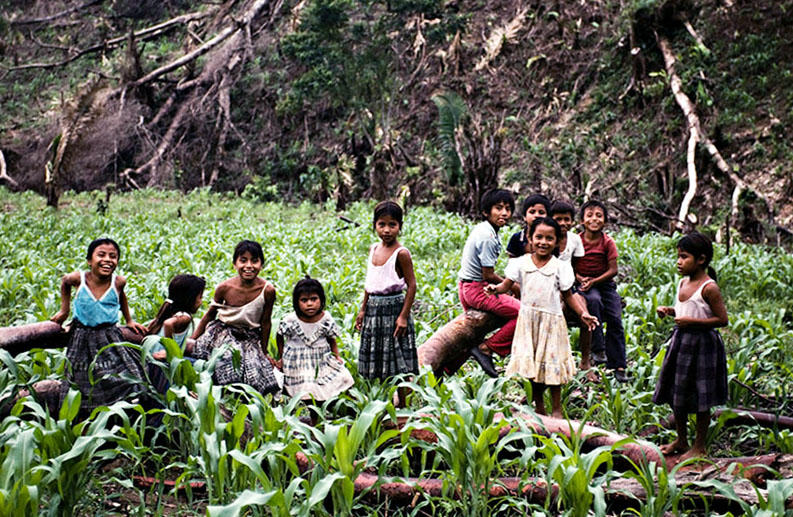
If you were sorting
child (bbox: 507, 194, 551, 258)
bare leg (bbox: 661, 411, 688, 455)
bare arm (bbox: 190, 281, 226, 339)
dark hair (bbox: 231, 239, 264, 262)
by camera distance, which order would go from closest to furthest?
bare leg (bbox: 661, 411, 688, 455) < dark hair (bbox: 231, 239, 264, 262) < bare arm (bbox: 190, 281, 226, 339) < child (bbox: 507, 194, 551, 258)

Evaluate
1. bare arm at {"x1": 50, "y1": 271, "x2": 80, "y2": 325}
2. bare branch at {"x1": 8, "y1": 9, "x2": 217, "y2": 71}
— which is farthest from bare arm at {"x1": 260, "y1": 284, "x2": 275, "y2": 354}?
bare branch at {"x1": 8, "y1": 9, "x2": 217, "y2": 71}

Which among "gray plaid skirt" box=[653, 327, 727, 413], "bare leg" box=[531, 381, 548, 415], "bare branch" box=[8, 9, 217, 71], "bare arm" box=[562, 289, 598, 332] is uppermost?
"bare branch" box=[8, 9, 217, 71]

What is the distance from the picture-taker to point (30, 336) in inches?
162

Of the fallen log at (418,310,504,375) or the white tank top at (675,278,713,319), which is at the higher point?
the white tank top at (675,278,713,319)

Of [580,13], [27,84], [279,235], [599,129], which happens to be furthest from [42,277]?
Answer: [27,84]

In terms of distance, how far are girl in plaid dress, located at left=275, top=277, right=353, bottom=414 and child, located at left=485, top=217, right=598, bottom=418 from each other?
3.74 feet

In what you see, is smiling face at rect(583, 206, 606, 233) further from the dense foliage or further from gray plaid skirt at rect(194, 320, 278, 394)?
gray plaid skirt at rect(194, 320, 278, 394)

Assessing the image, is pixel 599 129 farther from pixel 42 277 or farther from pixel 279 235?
pixel 42 277

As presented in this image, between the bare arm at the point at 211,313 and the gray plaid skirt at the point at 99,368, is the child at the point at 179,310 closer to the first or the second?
the bare arm at the point at 211,313

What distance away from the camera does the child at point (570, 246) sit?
5203 mm

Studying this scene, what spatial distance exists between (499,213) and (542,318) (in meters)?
0.86

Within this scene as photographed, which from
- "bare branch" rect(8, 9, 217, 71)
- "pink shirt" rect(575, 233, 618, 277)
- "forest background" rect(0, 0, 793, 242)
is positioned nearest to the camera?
"pink shirt" rect(575, 233, 618, 277)

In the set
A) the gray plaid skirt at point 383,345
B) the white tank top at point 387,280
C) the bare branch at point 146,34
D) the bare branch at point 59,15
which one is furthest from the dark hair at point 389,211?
the bare branch at point 59,15

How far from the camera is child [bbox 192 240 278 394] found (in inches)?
167
